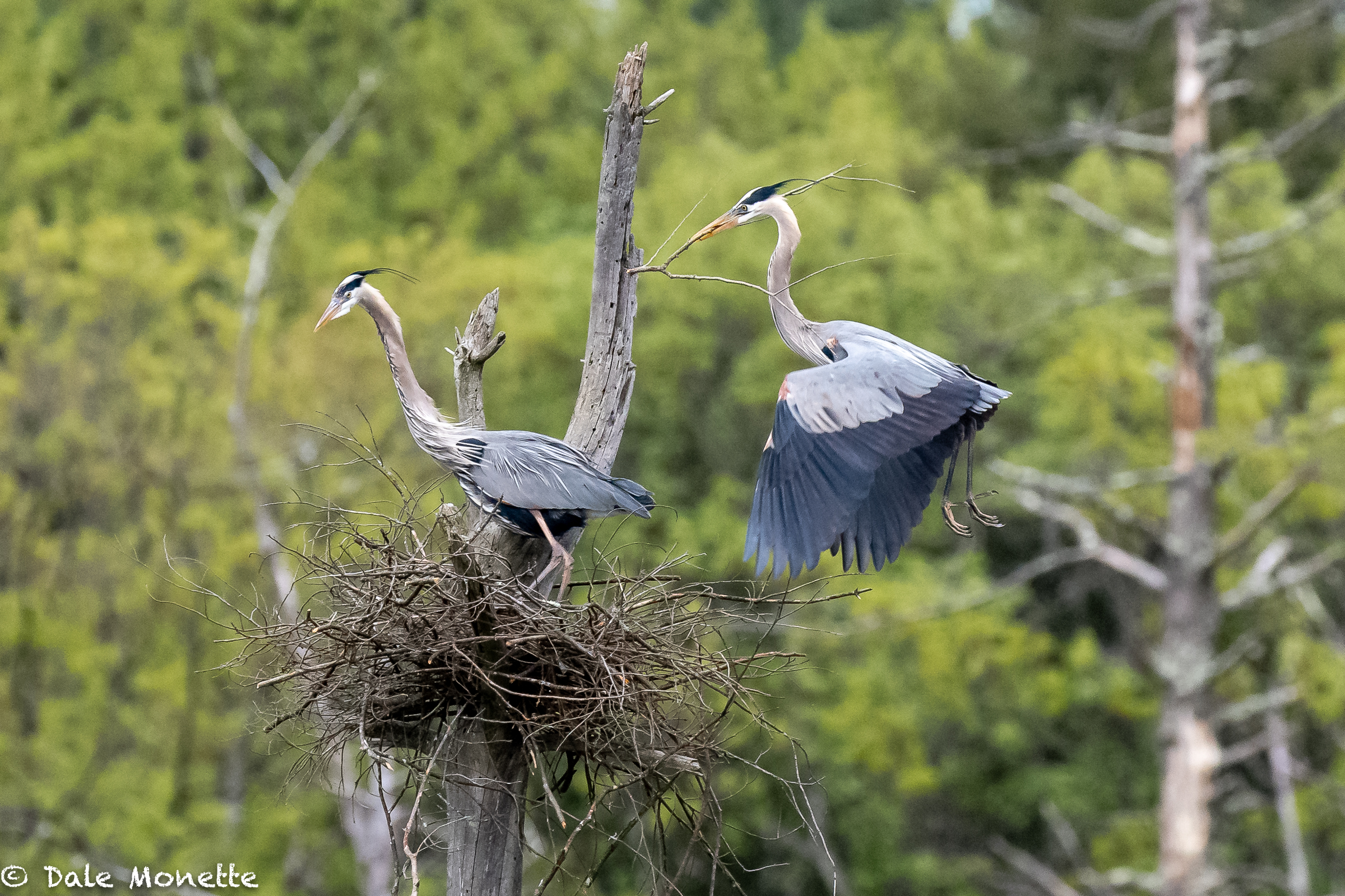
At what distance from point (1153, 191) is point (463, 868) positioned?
17013mm

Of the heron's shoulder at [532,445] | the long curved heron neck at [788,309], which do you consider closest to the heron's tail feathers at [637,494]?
the heron's shoulder at [532,445]

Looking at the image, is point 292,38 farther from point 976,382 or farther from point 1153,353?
point 976,382

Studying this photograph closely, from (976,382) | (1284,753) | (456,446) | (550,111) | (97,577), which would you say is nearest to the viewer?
(976,382)

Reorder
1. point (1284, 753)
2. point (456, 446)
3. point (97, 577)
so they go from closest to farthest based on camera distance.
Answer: point (456, 446), point (1284, 753), point (97, 577)

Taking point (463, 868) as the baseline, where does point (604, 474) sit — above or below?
above

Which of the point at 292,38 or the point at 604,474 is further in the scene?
the point at 292,38

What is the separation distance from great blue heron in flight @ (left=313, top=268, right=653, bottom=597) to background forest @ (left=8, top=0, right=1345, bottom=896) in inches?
293

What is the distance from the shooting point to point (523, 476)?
15.4 feet

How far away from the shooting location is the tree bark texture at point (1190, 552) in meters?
12.5

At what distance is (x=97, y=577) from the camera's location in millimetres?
15734

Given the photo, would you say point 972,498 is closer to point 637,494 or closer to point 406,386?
point 637,494

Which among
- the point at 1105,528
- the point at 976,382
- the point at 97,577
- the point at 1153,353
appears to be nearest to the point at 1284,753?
the point at 1105,528

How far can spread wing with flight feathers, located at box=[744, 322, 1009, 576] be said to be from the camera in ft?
13.5

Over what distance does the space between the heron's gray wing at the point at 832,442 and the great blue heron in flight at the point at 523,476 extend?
675 mm
